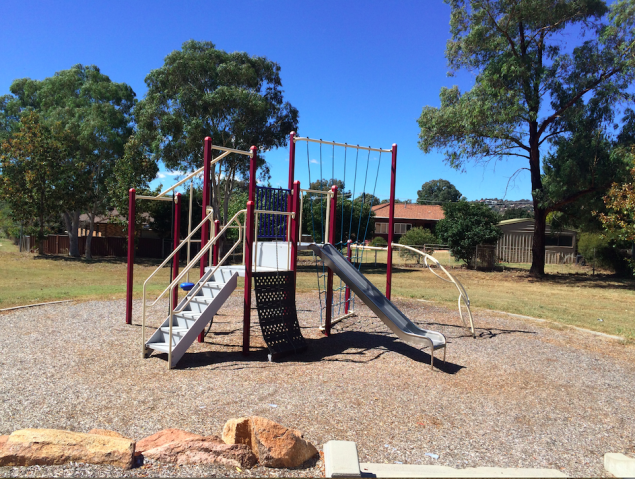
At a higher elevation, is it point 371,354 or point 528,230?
point 528,230

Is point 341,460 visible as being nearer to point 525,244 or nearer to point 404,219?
point 525,244

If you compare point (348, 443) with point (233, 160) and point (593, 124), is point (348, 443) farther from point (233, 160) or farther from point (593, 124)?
point (233, 160)

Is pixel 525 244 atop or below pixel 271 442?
atop

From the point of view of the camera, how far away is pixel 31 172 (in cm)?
2591

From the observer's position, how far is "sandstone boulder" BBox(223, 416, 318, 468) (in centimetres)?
341

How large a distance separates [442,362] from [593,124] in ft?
65.4

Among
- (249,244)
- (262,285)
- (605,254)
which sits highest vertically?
(605,254)

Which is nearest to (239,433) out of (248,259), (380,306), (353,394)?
(353,394)

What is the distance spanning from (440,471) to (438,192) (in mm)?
124649

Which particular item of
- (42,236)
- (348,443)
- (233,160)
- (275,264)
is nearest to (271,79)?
(233,160)

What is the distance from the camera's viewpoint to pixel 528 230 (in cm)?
3616

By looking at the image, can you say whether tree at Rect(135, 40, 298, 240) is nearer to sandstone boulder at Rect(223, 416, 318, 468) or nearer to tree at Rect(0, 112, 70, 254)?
tree at Rect(0, 112, 70, 254)

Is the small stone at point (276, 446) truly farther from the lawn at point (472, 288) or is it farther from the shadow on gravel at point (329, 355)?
the lawn at point (472, 288)

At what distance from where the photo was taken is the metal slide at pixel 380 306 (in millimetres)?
6759
